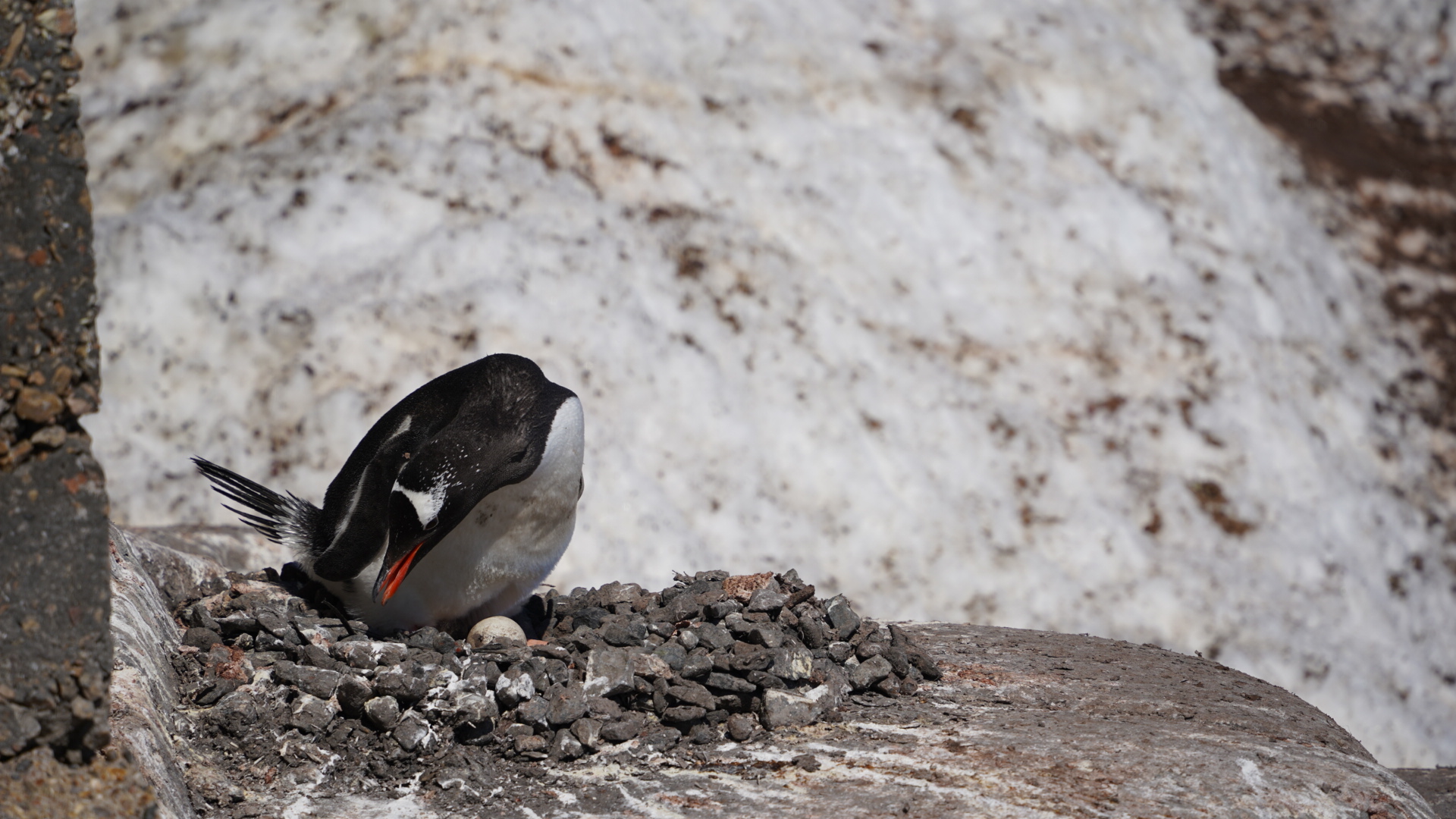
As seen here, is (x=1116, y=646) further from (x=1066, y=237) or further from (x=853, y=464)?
(x=1066, y=237)

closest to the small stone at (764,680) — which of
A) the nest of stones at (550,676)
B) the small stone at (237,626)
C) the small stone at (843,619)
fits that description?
the nest of stones at (550,676)

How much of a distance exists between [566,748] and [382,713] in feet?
1.50

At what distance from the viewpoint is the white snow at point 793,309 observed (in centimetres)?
666

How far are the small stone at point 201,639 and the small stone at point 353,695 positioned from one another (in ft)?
1.95

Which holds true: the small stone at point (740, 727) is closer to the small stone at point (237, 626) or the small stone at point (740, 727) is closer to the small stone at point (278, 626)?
the small stone at point (278, 626)

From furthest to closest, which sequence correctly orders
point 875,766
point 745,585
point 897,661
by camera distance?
point 745,585
point 897,661
point 875,766

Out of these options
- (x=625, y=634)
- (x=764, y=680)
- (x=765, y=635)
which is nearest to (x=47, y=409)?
(x=625, y=634)

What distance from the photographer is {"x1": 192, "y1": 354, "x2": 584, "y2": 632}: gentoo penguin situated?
10.6 ft

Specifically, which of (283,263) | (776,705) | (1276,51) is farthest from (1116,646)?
(1276,51)

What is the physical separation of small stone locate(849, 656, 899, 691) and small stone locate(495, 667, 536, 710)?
94 centimetres

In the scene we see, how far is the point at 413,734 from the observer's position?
9.58 feet

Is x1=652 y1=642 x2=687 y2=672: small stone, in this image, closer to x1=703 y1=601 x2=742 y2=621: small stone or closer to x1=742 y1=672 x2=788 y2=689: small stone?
x1=742 y1=672 x2=788 y2=689: small stone

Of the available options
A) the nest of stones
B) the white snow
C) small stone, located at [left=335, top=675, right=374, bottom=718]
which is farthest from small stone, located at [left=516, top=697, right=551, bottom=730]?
Result: the white snow

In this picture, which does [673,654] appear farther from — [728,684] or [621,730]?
[621,730]
